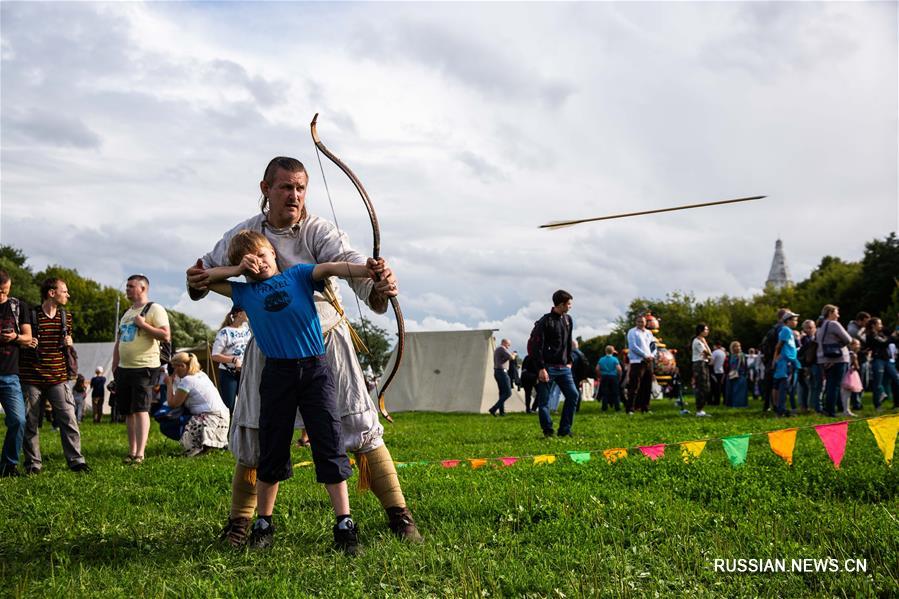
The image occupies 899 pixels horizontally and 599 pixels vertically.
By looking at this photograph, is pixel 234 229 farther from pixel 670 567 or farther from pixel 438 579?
pixel 670 567

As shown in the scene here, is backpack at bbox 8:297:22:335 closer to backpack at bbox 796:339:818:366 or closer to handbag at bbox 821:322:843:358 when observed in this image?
handbag at bbox 821:322:843:358

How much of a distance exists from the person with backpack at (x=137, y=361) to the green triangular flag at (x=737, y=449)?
5.83 m

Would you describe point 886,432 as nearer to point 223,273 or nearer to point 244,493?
point 244,493

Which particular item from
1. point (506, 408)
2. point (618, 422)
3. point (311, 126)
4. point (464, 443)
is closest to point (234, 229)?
point (311, 126)

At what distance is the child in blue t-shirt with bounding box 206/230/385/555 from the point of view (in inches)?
170

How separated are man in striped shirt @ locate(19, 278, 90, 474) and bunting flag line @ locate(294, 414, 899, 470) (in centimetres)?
246

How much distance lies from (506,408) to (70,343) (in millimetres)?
16093

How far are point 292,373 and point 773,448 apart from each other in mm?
3945

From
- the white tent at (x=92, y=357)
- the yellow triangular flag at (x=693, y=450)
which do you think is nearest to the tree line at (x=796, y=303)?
the white tent at (x=92, y=357)

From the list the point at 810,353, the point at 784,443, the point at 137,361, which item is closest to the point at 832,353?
the point at 810,353

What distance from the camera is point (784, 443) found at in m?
6.35

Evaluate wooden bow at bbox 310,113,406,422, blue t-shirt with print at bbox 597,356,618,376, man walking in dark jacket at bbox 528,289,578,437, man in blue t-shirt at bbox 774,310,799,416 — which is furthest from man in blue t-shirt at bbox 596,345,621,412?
wooden bow at bbox 310,113,406,422

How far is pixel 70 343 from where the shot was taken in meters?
8.90

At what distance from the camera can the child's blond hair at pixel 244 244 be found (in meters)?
4.43
